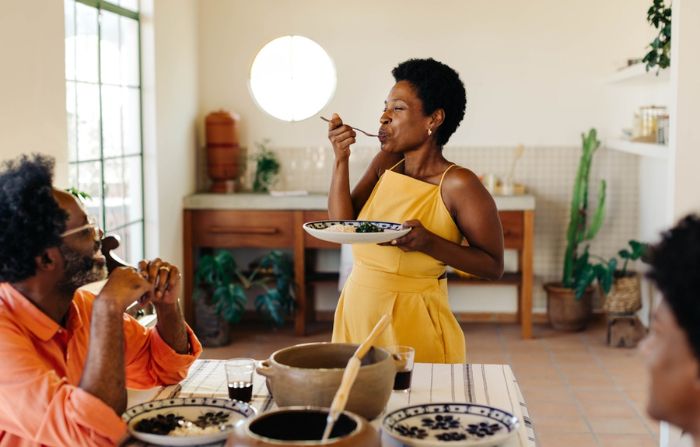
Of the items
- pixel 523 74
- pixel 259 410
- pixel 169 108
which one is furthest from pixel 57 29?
pixel 523 74

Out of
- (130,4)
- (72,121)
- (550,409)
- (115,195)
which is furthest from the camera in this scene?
(130,4)

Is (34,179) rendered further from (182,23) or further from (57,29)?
(182,23)

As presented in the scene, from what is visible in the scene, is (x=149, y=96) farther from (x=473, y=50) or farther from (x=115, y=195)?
(x=473, y=50)

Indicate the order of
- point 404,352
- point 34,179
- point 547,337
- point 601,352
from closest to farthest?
point 34,179, point 404,352, point 601,352, point 547,337

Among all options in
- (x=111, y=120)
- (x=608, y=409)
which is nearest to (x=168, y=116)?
(x=111, y=120)

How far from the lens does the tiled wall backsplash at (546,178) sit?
244 inches

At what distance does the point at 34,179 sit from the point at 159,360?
524 mm

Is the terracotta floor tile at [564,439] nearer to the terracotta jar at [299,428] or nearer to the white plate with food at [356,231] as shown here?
the white plate with food at [356,231]

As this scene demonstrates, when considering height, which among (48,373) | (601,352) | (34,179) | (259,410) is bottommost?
(601,352)

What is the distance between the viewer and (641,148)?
494cm

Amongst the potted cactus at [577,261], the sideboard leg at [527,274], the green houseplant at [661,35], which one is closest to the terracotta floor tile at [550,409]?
the sideboard leg at [527,274]

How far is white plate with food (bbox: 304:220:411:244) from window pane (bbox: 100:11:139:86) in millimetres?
2520

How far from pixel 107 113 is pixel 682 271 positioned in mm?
4083

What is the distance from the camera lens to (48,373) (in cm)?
171
